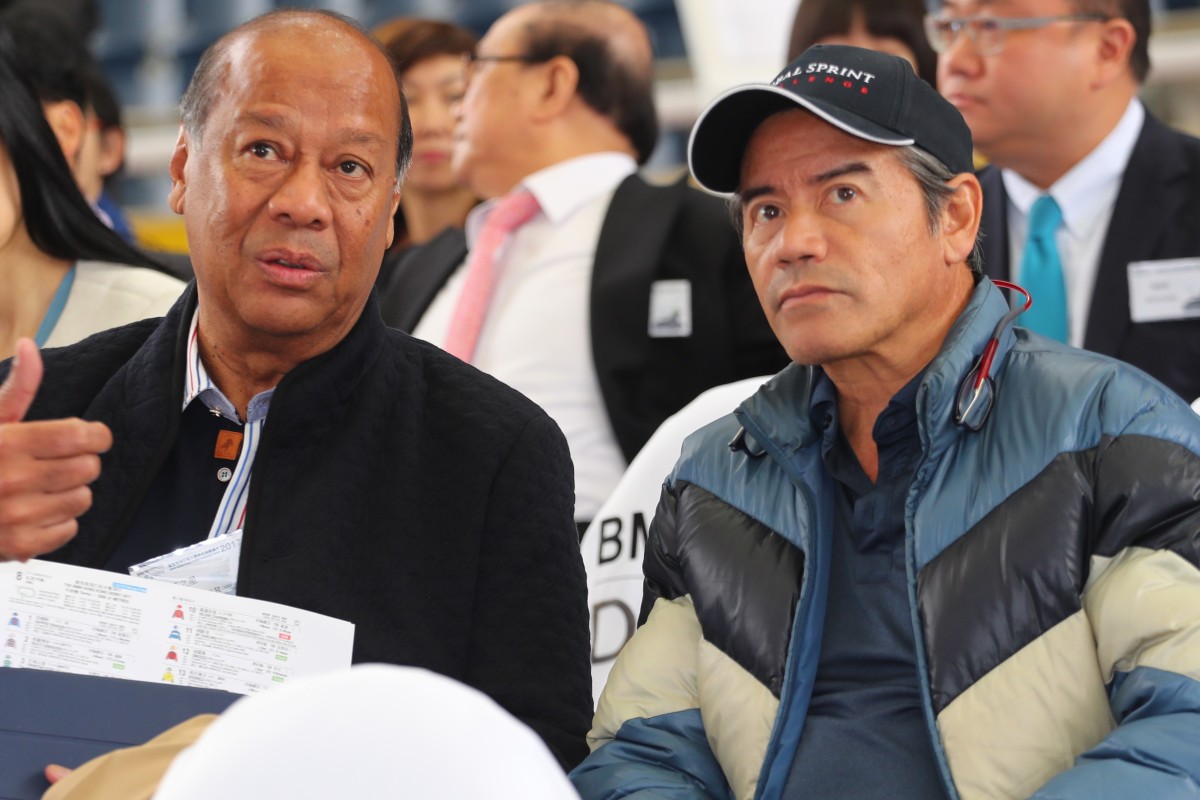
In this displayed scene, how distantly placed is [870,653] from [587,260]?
5.74 feet

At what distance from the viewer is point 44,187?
256 cm

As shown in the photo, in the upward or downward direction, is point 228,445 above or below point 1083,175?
below

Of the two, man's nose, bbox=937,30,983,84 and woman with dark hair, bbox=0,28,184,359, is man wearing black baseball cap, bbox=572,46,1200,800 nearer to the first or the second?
woman with dark hair, bbox=0,28,184,359

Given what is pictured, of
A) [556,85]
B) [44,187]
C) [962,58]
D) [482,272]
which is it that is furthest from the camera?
[556,85]

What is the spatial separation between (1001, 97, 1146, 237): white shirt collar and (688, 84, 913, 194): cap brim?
138 centimetres

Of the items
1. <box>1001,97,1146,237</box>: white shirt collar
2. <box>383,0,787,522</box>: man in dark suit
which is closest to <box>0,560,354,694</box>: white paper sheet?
<box>383,0,787,522</box>: man in dark suit

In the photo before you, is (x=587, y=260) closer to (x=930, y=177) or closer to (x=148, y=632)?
(x=930, y=177)

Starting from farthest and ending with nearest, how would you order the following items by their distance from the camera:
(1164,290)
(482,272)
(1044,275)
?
(482,272) → (1044,275) → (1164,290)

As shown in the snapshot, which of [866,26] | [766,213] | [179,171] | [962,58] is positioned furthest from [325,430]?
[866,26]

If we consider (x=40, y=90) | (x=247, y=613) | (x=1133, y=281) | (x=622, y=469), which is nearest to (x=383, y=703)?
(x=247, y=613)

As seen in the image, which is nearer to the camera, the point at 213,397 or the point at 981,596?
the point at 981,596

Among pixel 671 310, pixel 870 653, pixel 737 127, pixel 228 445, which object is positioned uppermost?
pixel 737 127

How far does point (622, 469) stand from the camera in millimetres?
3111

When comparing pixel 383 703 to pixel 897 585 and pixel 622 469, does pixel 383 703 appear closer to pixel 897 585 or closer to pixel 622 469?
pixel 897 585
